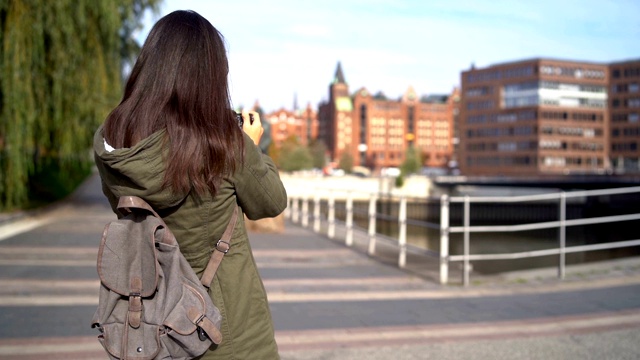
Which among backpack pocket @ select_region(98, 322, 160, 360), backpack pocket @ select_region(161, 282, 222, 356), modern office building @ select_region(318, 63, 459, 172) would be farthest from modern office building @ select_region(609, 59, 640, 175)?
backpack pocket @ select_region(98, 322, 160, 360)

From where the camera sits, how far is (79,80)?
15.0 meters

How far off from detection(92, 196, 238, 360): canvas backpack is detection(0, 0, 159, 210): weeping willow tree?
1226cm

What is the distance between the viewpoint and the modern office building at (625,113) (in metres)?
91.4

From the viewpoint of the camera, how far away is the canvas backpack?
5.57ft

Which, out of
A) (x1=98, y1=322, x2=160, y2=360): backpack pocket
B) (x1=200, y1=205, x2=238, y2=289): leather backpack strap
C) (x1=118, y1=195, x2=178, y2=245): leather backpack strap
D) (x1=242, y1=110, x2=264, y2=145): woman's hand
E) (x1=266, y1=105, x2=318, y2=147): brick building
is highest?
(x1=266, y1=105, x2=318, y2=147): brick building

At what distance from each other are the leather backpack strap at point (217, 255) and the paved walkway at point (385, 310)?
3.09 meters

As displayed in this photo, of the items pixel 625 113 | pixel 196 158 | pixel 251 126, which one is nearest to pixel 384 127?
pixel 625 113

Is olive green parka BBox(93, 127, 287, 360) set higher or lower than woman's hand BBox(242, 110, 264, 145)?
lower

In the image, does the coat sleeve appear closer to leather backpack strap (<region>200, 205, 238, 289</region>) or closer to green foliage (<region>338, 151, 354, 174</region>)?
leather backpack strap (<region>200, 205, 238, 289</region>)

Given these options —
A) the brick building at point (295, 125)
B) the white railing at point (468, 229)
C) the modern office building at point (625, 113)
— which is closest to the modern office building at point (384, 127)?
the brick building at point (295, 125)

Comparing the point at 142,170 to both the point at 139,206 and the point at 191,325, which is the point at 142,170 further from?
the point at 191,325

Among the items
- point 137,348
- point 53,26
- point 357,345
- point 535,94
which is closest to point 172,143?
point 137,348

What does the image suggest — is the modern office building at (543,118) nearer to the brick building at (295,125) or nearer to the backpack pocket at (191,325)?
the brick building at (295,125)

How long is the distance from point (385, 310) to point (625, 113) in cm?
9529
